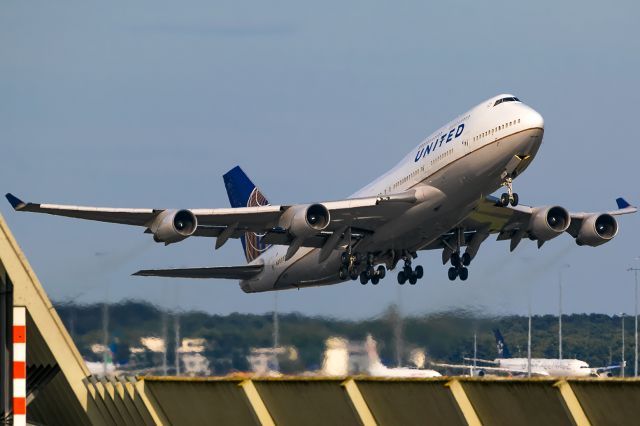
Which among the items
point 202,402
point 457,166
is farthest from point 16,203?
point 202,402

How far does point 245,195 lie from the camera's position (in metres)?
58.0

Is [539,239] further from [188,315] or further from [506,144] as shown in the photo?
[188,315]

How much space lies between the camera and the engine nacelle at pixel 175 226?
4006 centimetres

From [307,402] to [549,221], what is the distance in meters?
33.0

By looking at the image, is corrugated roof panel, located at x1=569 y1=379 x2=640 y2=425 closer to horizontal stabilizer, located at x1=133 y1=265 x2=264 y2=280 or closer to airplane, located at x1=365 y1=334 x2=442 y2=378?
airplane, located at x1=365 y1=334 x2=442 y2=378

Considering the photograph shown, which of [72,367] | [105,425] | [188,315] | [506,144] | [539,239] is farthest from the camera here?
[539,239]

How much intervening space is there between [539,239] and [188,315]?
19311 mm

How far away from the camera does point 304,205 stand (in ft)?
138

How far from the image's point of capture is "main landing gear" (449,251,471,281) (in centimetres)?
4641

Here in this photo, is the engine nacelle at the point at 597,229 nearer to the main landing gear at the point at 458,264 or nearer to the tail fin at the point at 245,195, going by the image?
the main landing gear at the point at 458,264

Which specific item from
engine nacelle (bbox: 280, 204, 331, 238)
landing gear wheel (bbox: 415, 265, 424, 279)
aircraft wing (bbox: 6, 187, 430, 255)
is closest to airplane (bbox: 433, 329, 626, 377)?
landing gear wheel (bbox: 415, 265, 424, 279)

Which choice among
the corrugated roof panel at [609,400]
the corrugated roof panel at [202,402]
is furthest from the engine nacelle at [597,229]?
the corrugated roof panel at [609,400]

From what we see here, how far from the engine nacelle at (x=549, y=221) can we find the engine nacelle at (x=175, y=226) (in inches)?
559

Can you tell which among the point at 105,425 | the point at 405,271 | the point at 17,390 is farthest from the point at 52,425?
the point at 405,271
